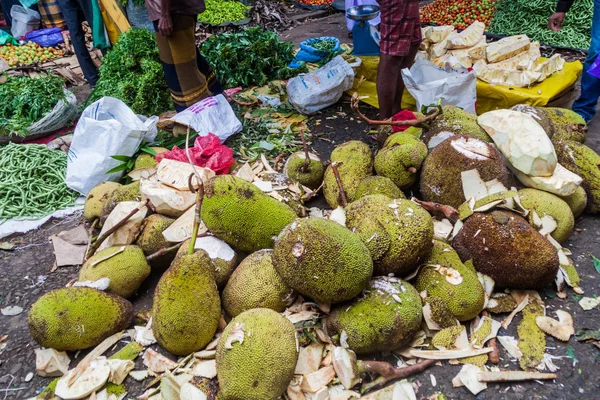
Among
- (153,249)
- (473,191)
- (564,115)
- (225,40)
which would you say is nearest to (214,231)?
(153,249)

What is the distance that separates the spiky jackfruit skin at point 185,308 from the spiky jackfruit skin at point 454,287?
1001mm

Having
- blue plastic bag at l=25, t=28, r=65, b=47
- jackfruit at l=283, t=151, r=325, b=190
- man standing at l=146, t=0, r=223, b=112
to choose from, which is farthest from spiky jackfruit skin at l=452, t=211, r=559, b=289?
blue plastic bag at l=25, t=28, r=65, b=47

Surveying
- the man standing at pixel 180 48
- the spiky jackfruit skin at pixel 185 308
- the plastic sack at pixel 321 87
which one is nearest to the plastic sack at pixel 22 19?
the man standing at pixel 180 48

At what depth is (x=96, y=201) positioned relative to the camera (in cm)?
287

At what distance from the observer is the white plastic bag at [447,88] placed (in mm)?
3643

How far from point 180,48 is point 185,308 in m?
2.56

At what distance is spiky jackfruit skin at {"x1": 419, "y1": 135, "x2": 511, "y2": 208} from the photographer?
240 centimetres

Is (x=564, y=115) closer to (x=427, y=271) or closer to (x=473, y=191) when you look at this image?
(x=473, y=191)

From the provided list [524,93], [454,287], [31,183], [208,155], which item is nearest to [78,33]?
[31,183]

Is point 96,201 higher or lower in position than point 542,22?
higher

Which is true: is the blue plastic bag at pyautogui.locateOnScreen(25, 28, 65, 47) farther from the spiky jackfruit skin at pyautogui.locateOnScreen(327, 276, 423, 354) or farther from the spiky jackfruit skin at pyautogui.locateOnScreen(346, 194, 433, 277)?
the spiky jackfruit skin at pyautogui.locateOnScreen(327, 276, 423, 354)

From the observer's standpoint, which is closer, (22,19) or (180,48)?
(180,48)

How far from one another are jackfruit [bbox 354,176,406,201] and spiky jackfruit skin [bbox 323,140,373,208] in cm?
13

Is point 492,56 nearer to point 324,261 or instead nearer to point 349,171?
point 349,171
